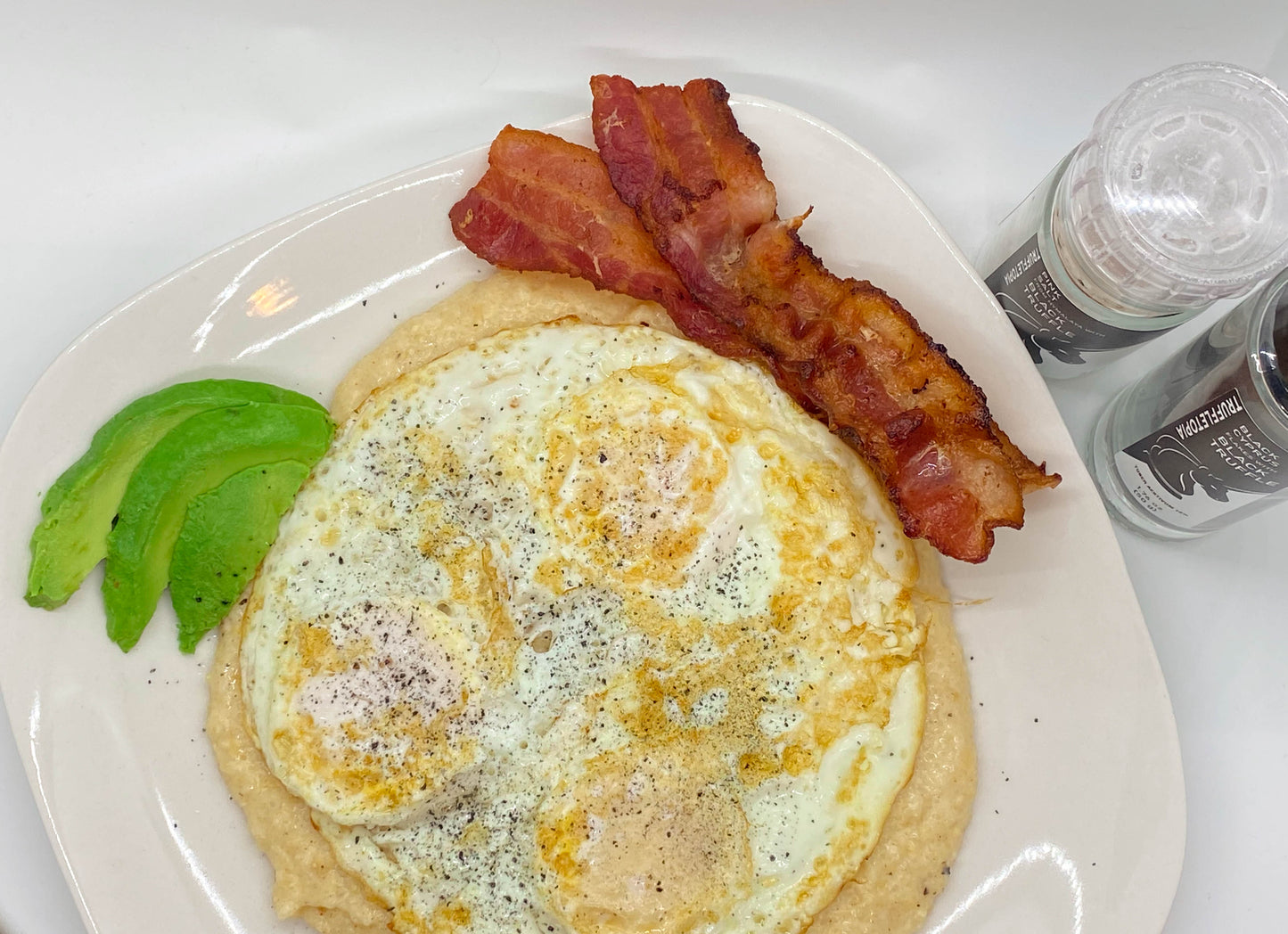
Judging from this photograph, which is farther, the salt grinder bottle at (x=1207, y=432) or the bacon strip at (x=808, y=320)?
the bacon strip at (x=808, y=320)

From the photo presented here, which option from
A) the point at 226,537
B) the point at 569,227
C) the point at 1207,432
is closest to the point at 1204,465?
the point at 1207,432

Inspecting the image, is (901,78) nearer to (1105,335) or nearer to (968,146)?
(968,146)

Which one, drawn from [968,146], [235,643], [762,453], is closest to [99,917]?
[235,643]

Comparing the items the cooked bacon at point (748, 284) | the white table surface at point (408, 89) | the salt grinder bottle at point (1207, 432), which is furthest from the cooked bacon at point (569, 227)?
the salt grinder bottle at point (1207, 432)

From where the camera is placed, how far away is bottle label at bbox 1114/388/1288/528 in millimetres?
1947

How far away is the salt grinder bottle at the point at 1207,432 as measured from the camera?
1.91m

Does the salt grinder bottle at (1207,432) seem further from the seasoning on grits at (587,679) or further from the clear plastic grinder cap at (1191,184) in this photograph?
the seasoning on grits at (587,679)

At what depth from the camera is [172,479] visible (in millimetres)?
2020

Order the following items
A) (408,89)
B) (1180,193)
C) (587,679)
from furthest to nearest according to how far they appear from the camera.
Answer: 1. (408,89)
2. (587,679)
3. (1180,193)

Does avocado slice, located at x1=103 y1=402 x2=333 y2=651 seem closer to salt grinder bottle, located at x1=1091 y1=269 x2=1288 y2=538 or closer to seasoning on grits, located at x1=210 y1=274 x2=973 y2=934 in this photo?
seasoning on grits, located at x1=210 y1=274 x2=973 y2=934

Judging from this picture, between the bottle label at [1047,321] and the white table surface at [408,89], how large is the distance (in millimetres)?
356

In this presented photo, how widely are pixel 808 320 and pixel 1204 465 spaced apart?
985 millimetres

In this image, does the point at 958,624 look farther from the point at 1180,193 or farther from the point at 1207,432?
the point at 1180,193

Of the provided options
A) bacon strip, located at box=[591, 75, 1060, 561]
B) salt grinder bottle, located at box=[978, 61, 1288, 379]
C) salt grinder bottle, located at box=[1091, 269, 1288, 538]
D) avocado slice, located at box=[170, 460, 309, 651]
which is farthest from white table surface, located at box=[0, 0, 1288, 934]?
avocado slice, located at box=[170, 460, 309, 651]
